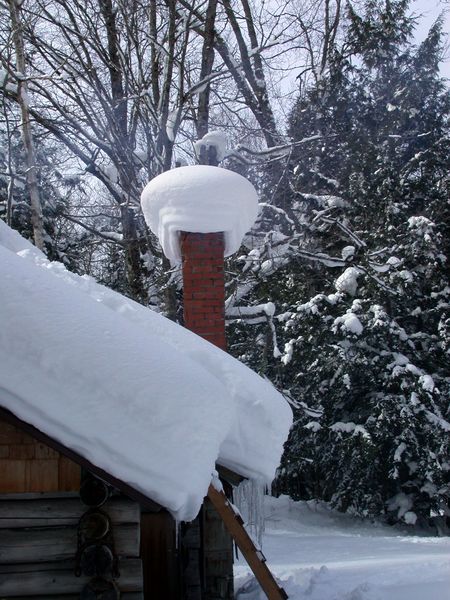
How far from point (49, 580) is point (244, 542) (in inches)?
58.6

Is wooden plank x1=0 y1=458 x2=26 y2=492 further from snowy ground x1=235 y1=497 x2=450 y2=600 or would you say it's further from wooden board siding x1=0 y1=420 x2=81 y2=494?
snowy ground x1=235 y1=497 x2=450 y2=600

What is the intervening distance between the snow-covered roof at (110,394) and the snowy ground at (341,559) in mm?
3080

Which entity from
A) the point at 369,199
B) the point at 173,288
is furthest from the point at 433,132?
the point at 173,288

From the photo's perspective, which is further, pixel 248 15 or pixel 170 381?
pixel 248 15

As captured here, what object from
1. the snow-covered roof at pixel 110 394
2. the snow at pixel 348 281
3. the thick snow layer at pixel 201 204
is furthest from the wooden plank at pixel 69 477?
the snow at pixel 348 281

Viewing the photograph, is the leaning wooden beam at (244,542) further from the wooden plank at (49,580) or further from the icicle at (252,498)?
the wooden plank at (49,580)

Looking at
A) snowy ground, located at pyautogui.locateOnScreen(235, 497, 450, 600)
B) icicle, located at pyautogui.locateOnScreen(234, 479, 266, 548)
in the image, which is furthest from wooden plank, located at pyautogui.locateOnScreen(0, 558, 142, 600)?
snowy ground, located at pyautogui.locateOnScreen(235, 497, 450, 600)

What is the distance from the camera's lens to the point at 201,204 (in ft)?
20.6

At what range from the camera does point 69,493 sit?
335 centimetres

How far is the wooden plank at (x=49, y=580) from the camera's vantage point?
325 cm

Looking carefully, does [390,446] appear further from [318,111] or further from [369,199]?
[318,111]

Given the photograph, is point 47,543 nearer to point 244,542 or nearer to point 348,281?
point 244,542

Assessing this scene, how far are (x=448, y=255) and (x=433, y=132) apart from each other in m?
2.98

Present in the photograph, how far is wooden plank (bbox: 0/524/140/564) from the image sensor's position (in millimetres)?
3281
